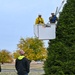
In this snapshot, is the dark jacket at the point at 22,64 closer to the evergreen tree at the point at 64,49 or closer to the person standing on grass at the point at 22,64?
the person standing on grass at the point at 22,64

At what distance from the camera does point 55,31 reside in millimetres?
10688

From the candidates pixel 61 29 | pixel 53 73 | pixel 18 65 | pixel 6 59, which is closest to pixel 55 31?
pixel 61 29

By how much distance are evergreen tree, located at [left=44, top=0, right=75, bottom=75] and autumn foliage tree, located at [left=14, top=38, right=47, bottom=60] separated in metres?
79.7

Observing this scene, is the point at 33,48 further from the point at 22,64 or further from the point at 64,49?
the point at 64,49

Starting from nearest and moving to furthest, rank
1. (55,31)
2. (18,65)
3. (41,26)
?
(55,31) < (41,26) < (18,65)

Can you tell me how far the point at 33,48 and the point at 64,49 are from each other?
8270 centimetres

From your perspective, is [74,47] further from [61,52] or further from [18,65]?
[18,65]

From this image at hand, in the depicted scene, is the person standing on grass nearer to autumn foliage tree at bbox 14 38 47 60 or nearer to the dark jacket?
the dark jacket

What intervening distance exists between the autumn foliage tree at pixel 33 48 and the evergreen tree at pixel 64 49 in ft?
262

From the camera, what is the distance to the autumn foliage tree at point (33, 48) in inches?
3583

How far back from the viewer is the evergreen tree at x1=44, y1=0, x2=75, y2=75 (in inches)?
387

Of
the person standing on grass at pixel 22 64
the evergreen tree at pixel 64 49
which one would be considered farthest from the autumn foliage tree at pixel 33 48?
the evergreen tree at pixel 64 49

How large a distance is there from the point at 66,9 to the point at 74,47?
43.6 inches

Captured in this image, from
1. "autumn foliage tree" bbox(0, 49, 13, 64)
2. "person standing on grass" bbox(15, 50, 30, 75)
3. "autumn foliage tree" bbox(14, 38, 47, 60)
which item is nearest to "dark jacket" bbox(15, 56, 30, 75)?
"person standing on grass" bbox(15, 50, 30, 75)
